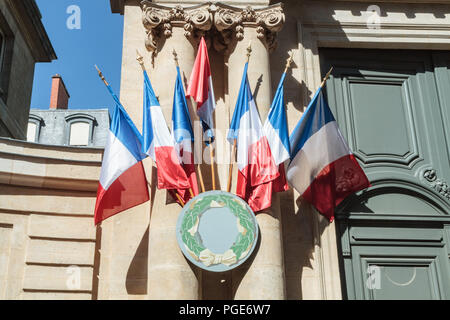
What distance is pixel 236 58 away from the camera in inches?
377

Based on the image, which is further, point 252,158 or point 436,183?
point 436,183

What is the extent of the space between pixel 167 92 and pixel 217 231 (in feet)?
7.17

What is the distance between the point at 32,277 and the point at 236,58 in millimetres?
4216

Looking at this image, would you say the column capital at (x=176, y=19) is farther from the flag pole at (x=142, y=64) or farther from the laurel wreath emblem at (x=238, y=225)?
the laurel wreath emblem at (x=238, y=225)

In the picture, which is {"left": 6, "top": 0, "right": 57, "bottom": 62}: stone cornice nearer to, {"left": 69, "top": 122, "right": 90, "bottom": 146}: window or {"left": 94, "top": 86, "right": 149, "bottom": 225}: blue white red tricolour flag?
{"left": 94, "top": 86, "right": 149, "bottom": 225}: blue white red tricolour flag

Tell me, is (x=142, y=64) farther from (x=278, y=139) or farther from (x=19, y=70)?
(x=19, y=70)

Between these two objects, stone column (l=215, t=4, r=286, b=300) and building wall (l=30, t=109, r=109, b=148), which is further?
building wall (l=30, t=109, r=109, b=148)

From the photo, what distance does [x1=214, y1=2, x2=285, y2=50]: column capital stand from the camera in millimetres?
9523

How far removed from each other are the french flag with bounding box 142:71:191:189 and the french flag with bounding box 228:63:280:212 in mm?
784

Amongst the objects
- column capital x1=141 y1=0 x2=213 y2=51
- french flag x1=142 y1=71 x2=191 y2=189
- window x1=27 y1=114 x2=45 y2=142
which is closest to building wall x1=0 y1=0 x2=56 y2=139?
column capital x1=141 y1=0 x2=213 y2=51

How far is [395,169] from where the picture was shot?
10094mm

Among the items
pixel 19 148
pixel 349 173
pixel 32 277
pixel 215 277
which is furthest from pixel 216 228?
pixel 19 148

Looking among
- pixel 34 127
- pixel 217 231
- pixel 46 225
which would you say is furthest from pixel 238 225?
pixel 34 127

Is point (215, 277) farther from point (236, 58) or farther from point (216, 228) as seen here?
point (236, 58)
